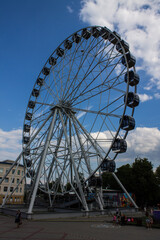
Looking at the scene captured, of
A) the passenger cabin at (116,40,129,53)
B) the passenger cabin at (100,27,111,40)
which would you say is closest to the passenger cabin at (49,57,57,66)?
the passenger cabin at (100,27,111,40)

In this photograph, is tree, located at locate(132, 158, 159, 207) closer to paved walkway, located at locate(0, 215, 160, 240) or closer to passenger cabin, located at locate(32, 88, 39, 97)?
passenger cabin, located at locate(32, 88, 39, 97)

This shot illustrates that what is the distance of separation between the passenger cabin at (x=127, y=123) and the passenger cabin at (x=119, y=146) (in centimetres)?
118

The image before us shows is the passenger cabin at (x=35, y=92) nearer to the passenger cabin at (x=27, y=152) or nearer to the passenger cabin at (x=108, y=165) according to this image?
the passenger cabin at (x=27, y=152)

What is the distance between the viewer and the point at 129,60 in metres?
19.5

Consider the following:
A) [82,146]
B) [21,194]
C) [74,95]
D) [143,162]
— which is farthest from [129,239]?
[21,194]

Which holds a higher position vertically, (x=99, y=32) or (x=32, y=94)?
(x=99, y=32)

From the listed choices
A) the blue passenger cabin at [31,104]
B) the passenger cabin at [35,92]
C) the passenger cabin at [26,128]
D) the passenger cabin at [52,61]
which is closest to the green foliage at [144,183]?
the passenger cabin at [26,128]

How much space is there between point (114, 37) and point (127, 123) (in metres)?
9.74

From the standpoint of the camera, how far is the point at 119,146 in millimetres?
17562

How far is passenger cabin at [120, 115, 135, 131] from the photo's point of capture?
56.8 feet

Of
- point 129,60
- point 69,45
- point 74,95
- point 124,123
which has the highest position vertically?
point 69,45

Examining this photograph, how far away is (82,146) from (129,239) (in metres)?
13.5

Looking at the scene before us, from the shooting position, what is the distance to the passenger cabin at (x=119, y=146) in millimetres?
17547

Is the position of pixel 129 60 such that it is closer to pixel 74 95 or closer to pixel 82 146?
pixel 74 95
